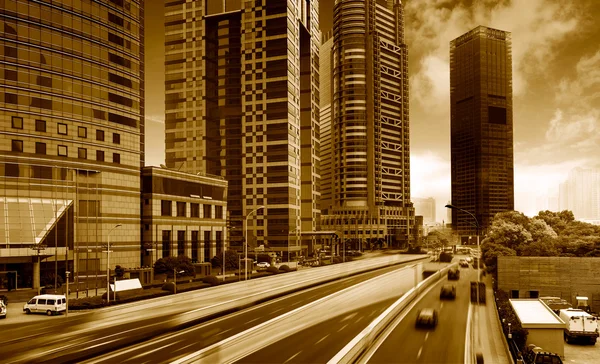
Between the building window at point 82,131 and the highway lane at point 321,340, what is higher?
the building window at point 82,131

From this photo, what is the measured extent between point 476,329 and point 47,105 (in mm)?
69878

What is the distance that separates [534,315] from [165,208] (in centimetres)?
6841

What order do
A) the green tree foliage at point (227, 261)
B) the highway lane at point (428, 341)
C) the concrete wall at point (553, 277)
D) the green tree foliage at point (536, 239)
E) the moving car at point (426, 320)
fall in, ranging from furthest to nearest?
the green tree foliage at point (227, 261), the green tree foliage at point (536, 239), the concrete wall at point (553, 277), the moving car at point (426, 320), the highway lane at point (428, 341)

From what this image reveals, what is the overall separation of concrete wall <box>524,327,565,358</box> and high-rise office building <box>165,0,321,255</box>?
107 m

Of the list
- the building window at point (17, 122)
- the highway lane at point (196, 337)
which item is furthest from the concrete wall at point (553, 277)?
the building window at point (17, 122)

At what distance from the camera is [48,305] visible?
171ft

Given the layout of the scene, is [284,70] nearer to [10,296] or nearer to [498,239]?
[498,239]

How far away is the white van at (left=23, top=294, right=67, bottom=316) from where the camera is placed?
52094 millimetres

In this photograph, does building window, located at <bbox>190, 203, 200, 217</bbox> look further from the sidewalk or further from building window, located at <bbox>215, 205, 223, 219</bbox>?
the sidewalk

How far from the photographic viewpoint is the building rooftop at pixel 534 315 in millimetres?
45312

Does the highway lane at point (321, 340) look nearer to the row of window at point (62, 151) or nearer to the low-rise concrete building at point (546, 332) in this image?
the low-rise concrete building at point (546, 332)

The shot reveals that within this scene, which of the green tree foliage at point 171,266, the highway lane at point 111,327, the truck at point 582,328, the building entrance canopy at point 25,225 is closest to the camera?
the highway lane at point 111,327

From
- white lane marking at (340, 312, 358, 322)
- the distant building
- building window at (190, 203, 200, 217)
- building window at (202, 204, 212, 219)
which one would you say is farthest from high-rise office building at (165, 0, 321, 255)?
white lane marking at (340, 312, 358, 322)

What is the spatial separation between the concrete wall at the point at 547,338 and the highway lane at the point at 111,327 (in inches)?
1176
